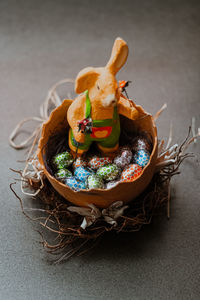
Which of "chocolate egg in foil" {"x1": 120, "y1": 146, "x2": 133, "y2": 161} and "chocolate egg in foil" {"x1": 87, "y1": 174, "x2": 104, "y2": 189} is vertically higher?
"chocolate egg in foil" {"x1": 120, "y1": 146, "x2": 133, "y2": 161}

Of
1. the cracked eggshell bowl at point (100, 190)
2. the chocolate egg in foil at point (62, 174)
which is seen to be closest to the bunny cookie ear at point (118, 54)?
the cracked eggshell bowl at point (100, 190)

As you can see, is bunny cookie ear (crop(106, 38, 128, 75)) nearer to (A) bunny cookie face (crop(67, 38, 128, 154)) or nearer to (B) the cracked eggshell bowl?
(A) bunny cookie face (crop(67, 38, 128, 154))

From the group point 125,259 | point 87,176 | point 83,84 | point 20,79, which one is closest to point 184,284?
point 125,259

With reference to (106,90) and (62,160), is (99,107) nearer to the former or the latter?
(106,90)

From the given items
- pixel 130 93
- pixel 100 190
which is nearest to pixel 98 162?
pixel 100 190

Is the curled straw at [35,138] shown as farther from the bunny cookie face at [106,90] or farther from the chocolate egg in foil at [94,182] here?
the bunny cookie face at [106,90]

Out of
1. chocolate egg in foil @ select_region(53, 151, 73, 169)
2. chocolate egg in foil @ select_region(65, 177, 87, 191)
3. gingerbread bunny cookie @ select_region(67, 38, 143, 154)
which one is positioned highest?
gingerbread bunny cookie @ select_region(67, 38, 143, 154)

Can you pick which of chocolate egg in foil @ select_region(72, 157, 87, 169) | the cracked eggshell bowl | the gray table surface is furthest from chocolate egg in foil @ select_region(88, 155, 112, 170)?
the gray table surface
